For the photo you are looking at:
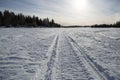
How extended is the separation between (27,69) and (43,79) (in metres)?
1.54

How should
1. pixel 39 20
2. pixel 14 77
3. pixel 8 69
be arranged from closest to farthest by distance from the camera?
1. pixel 14 77
2. pixel 8 69
3. pixel 39 20

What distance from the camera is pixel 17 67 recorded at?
5.79m

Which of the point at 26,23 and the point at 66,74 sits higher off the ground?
the point at 26,23

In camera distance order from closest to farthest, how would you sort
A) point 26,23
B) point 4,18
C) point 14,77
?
point 14,77 < point 4,18 < point 26,23

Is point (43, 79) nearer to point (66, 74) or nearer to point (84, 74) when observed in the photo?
point (66, 74)

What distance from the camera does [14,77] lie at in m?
4.64

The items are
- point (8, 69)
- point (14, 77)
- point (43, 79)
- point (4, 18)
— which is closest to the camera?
point (43, 79)

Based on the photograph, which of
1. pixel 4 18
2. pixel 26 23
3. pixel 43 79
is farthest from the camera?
pixel 26 23

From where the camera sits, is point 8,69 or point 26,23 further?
point 26,23

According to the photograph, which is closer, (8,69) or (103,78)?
(103,78)

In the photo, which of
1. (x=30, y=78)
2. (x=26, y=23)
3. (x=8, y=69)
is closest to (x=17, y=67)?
(x=8, y=69)

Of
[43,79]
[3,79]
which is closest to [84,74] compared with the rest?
[43,79]

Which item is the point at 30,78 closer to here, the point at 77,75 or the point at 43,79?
the point at 43,79

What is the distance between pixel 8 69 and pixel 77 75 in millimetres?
2931
